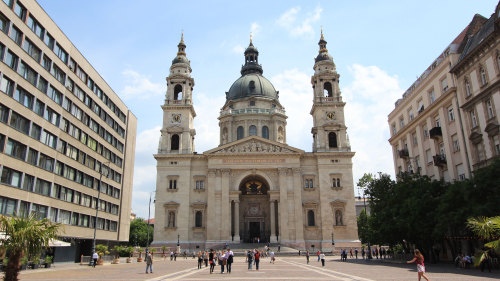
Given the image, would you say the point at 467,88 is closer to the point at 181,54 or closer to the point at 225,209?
the point at 225,209

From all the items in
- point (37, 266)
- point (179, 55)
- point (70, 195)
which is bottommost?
point (37, 266)

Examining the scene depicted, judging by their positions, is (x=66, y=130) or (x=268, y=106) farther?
(x=268, y=106)

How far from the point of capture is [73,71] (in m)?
39.3

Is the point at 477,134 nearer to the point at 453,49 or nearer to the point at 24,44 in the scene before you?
the point at 453,49

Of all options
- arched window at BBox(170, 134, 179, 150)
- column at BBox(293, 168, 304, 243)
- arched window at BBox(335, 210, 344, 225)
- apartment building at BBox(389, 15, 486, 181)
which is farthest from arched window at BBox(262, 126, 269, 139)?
apartment building at BBox(389, 15, 486, 181)

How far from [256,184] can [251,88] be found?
18964mm

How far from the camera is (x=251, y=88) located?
7094 centimetres

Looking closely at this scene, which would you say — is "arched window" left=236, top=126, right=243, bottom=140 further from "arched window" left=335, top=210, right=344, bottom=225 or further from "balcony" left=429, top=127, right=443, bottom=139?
"balcony" left=429, top=127, right=443, bottom=139

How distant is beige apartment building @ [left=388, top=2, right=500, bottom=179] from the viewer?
28047 mm

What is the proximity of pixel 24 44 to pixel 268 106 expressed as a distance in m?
45.2

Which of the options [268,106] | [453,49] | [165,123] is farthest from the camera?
[268,106]

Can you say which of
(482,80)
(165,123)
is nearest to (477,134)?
(482,80)

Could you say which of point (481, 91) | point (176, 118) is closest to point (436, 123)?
point (481, 91)

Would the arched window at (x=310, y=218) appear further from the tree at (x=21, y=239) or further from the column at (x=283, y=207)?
the tree at (x=21, y=239)
